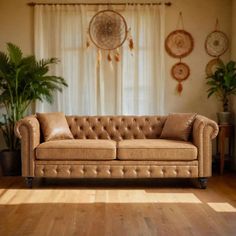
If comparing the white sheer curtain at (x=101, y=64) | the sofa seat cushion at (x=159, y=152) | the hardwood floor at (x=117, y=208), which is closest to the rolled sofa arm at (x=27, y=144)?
the hardwood floor at (x=117, y=208)

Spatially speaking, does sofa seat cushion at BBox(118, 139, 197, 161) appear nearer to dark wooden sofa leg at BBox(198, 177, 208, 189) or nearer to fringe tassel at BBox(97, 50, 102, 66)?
dark wooden sofa leg at BBox(198, 177, 208, 189)

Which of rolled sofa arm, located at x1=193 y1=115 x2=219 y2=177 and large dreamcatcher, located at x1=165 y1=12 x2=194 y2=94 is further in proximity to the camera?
large dreamcatcher, located at x1=165 y1=12 x2=194 y2=94

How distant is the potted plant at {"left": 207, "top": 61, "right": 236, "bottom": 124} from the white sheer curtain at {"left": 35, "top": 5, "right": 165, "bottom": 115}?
28.1 inches

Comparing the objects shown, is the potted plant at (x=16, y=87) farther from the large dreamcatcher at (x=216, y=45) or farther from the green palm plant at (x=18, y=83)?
the large dreamcatcher at (x=216, y=45)

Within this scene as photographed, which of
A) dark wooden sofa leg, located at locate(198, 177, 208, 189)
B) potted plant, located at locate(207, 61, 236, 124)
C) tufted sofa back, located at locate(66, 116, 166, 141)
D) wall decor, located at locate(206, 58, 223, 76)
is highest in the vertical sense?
wall decor, located at locate(206, 58, 223, 76)

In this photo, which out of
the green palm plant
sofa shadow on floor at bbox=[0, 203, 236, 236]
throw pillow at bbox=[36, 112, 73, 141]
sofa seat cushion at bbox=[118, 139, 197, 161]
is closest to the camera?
sofa shadow on floor at bbox=[0, 203, 236, 236]

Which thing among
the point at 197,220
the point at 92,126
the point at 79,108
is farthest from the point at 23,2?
the point at 197,220

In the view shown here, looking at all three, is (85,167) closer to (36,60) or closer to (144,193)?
(144,193)

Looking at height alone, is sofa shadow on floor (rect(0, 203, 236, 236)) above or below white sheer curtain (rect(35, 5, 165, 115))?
below

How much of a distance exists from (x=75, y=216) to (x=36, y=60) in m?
2.81

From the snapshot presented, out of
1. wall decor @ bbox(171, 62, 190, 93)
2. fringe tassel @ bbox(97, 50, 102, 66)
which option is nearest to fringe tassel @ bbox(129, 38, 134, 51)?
fringe tassel @ bbox(97, 50, 102, 66)

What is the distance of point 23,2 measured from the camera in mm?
5352

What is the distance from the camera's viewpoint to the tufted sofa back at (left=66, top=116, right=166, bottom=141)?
15.8 feet

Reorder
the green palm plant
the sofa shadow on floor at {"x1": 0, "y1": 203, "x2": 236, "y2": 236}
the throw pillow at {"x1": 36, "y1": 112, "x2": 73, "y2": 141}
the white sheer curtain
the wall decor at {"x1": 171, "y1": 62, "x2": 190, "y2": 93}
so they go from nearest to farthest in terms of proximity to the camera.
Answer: the sofa shadow on floor at {"x1": 0, "y1": 203, "x2": 236, "y2": 236} → the throw pillow at {"x1": 36, "y1": 112, "x2": 73, "y2": 141} → the green palm plant → the white sheer curtain → the wall decor at {"x1": 171, "y1": 62, "x2": 190, "y2": 93}
